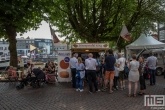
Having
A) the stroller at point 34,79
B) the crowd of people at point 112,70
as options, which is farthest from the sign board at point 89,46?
the stroller at point 34,79

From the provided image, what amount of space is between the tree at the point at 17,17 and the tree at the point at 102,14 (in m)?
1.52

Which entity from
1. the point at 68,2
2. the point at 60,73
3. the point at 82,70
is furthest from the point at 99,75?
the point at 68,2

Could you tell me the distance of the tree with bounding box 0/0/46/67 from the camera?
12.6 meters

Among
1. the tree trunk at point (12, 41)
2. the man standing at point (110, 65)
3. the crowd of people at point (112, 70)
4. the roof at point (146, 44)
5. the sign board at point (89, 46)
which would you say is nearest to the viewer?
the crowd of people at point (112, 70)

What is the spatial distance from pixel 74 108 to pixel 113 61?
10.7 ft

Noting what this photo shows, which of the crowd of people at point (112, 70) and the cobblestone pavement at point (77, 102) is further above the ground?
the crowd of people at point (112, 70)

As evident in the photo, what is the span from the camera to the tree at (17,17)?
12.6 metres

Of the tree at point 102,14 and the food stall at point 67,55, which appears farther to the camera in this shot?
the tree at point 102,14

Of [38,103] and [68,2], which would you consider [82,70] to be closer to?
[38,103]

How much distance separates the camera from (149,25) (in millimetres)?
21359

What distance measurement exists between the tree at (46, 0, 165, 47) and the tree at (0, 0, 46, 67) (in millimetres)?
1524

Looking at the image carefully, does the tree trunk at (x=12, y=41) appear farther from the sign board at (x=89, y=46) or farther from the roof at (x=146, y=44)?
the roof at (x=146, y=44)

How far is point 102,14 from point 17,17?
26.4 ft

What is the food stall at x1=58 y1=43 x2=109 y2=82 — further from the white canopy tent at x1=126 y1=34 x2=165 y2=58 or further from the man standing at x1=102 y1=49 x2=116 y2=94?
the white canopy tent at x1=126 y1=34 x2=165 y2=58
